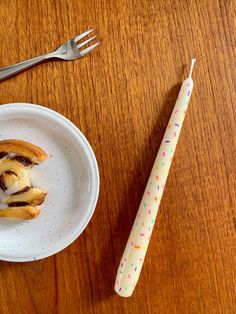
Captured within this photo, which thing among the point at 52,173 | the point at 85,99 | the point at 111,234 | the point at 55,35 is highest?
the point at 55,35

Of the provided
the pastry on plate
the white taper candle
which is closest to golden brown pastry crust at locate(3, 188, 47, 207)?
the pastry on plate

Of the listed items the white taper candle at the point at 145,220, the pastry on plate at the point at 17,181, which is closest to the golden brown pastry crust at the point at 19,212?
the pastry on plate at the point at 17,181

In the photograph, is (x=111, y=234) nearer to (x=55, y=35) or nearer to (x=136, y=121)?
(x=136, y=121)

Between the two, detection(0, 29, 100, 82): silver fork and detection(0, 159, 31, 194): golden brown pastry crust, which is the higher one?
detection(0, 29, 100, 82): silver fork

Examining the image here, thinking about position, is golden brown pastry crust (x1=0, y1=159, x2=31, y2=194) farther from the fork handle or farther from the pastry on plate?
the fork handle

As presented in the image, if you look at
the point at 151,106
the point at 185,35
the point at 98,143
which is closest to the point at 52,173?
the point at 98,143

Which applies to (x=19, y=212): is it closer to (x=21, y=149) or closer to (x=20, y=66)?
(x=21, y=149)
